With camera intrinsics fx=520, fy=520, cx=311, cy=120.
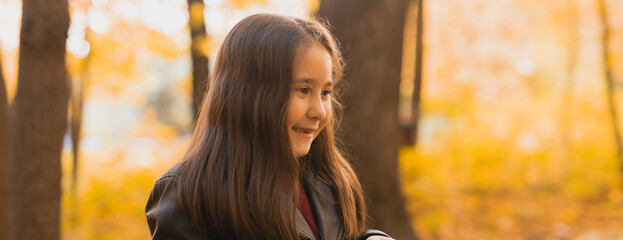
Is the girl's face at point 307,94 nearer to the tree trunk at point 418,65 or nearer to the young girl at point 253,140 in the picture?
the young girl at point 253,140

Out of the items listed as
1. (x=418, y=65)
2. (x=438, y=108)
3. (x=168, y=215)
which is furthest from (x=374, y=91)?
(x=438, y=108)

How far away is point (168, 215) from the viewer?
5.29 ft

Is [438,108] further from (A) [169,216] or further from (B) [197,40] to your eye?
(A) [169,216]

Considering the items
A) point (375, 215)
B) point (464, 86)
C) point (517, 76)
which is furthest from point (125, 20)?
point (517, 76)

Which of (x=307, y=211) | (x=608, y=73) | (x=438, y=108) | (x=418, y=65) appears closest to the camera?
(x=307, y=211)

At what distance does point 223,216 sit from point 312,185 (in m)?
0.47

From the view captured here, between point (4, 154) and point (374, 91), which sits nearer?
point (4, 154)

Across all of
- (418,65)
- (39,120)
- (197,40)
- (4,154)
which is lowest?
(4,154)

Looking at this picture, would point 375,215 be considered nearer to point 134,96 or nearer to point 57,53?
point 57,53

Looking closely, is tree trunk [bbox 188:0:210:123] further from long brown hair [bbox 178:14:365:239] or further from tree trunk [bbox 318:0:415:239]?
long brown hair [bbox 178:14:365:239]

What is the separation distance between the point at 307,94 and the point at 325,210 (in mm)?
495

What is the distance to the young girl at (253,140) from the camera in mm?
1659

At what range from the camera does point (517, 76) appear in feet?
44.4

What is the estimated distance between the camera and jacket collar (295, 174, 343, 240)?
1.96 m
